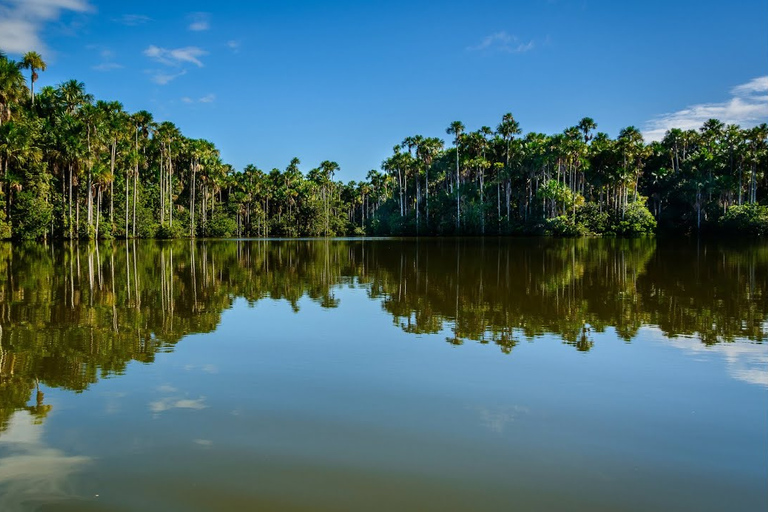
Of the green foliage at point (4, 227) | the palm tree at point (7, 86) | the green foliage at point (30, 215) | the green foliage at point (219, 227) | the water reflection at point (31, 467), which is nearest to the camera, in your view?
the water reflection at point (31, 467)

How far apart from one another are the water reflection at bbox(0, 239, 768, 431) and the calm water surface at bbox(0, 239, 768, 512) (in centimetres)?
9

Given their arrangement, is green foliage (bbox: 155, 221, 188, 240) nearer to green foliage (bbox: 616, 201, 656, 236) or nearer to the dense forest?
the dense forest

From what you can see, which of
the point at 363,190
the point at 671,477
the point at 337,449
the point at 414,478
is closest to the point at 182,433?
the point at 337,449

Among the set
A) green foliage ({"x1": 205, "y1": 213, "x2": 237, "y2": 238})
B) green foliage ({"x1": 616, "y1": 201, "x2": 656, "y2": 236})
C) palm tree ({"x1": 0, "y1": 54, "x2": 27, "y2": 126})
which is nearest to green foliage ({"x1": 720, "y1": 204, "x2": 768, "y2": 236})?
green foliage ({"x1": 616, "y1": 201, "x2": 656, "y2": 236})

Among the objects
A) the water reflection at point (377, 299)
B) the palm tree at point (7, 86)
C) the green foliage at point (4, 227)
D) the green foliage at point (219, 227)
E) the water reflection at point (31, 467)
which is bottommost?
the water reflection at point (31, 467)

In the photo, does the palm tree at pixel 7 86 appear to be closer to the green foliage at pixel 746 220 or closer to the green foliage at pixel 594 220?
the green foliage at pixel 594 220

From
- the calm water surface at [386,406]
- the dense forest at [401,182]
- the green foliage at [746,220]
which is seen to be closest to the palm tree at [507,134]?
the dense forest at [401,182]

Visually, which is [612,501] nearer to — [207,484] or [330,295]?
[207,484]

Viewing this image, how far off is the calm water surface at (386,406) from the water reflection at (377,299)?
0.09 metres

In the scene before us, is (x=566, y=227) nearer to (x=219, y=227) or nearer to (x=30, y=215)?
(x=219, y=227)

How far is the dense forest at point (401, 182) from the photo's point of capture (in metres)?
50.9

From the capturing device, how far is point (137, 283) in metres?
18.4

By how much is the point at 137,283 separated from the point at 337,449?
1562cm

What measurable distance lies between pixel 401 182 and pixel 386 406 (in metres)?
96.2
